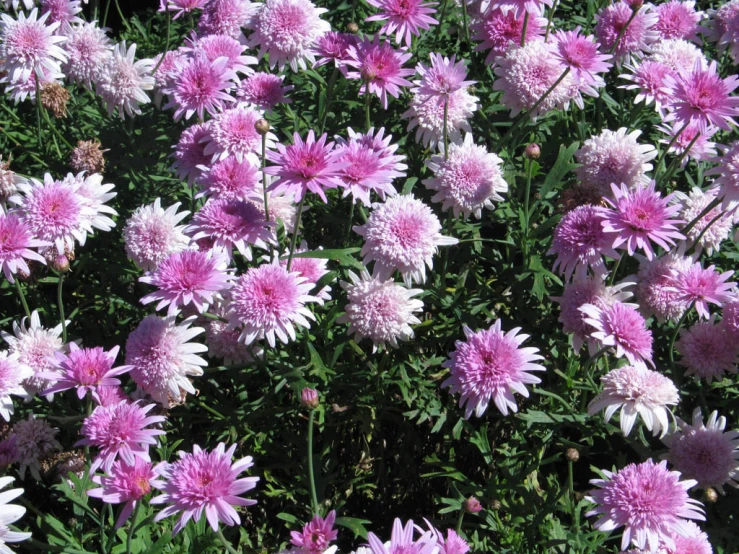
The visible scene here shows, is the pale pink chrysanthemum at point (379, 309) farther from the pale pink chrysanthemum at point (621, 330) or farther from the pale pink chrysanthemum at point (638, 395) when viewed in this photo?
the pale pink chrysanthemum at point (638, 395)

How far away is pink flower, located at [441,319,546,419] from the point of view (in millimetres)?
2703

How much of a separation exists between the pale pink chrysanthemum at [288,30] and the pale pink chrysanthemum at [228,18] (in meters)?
0.19

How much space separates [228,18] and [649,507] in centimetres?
272

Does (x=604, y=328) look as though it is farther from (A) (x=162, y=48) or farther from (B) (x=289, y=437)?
(A) (x=162, y=48)

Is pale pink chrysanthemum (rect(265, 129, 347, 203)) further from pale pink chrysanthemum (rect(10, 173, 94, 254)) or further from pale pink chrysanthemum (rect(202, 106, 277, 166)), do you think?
pale pink chrysanthemum (rect(10, 173, 94, 254))

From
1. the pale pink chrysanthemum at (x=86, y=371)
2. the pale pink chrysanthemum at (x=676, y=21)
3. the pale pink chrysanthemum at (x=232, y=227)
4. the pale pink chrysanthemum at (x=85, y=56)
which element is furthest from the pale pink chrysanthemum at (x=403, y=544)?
the pale pink chrysanthemum at (x=676, y=21)

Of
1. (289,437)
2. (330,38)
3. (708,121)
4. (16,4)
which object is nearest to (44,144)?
(16,4)

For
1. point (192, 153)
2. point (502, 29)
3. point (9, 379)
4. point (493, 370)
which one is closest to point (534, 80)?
point (502, 29)

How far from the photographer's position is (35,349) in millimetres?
3086

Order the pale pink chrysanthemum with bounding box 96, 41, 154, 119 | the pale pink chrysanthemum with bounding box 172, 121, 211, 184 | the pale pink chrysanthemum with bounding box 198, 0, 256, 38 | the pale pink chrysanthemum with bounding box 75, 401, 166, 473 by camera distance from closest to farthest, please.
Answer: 1. the pale pink chrysanthemum with bounding box 75, 401, 166, 473
2. the pale pink chrysanthemum with bounding box 172, 121, 211, 184
3. the pale pink chrysanthemum with bounding box 96, 41, 154, 119
4. the pale pink chrysanthemum with bounding box 198, 0, 256, 38

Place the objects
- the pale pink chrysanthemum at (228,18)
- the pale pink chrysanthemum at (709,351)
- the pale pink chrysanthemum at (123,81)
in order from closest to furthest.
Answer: the pale pink chrysanthemum at (709,351)
the pale pink chrysanthemum at (123,81)
the pale pink chrysanthemum at (228,18)

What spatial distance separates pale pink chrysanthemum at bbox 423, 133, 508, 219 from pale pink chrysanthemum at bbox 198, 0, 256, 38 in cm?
127

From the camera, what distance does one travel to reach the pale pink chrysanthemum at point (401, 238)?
285cm

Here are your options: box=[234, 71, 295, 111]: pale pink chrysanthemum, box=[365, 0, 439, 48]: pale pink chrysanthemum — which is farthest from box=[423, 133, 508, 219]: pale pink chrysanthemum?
box=[234, 71, 295, 111]: pale pink chrysanthemum
